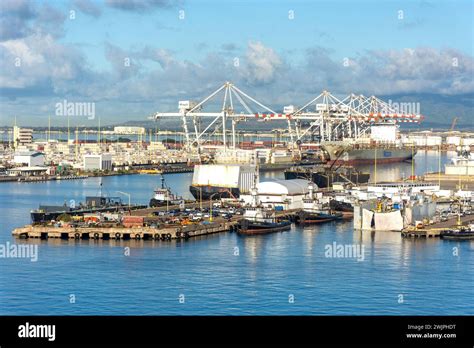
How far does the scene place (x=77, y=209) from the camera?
15.2 m

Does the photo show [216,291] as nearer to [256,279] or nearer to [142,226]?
[256,279]

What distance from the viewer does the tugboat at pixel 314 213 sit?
15117 mm

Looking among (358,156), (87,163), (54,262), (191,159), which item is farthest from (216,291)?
(191,159)

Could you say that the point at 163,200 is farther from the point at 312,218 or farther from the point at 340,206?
the point at 340,206

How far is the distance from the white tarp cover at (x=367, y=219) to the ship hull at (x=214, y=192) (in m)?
4.75

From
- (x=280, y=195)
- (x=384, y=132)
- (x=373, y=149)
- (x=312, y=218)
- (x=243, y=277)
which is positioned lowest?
(x=243, y=277)

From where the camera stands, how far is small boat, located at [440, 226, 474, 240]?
1276 centimetres

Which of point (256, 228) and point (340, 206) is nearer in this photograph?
point (256, 228)

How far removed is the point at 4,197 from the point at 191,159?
17180mm

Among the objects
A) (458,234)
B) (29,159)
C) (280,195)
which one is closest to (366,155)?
(29,159)

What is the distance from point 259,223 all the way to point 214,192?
15.9 feet

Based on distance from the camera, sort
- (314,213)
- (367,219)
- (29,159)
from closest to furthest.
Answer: (367,219) → (314,213) → (29,159)

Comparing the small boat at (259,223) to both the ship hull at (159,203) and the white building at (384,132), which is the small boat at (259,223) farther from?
the white building at (384,132)

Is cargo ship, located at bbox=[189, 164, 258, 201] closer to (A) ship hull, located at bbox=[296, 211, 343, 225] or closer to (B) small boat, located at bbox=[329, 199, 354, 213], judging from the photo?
(B) small boat, located at bbox=[329, 199, 354, 213]
